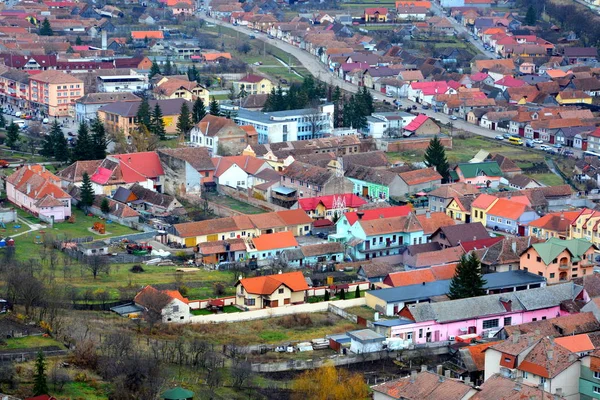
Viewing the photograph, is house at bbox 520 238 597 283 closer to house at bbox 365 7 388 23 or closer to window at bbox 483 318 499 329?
window at bbox 483 318 499 329

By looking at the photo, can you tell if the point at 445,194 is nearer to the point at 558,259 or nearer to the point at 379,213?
the point at 379,213

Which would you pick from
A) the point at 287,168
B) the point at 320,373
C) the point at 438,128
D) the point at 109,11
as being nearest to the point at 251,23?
the point at 109,11

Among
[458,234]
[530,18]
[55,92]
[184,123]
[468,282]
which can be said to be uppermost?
[468,282]

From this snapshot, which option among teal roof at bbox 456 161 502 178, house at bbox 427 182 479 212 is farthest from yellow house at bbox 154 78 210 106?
house at bbox 427 182 479 212

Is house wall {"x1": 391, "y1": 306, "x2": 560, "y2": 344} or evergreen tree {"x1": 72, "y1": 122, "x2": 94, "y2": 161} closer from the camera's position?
house wall {"x1": 391, "y1": 306, "x2": 560, "y2": 344}

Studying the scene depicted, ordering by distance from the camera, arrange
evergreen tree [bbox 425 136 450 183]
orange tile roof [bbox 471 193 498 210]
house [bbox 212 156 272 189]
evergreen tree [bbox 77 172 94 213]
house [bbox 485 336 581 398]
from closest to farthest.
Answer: house [bbox 485 336 581 398] → orange tile roof [bbox 471 193 498 210] → evergreen tree [bbox 77 172 94 213] → house [bbox 212 156 272 189] → evergreen tree [bbox 425 136 450 183]

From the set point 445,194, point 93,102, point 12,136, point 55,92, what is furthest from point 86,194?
point 55,92
